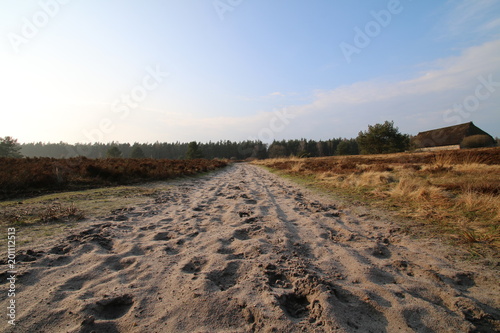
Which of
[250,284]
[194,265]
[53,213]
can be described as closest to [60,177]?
[53,213]

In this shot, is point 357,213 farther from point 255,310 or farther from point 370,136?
point 370,136

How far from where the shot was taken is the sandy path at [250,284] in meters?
1.70

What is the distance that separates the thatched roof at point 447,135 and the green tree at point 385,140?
2470mm

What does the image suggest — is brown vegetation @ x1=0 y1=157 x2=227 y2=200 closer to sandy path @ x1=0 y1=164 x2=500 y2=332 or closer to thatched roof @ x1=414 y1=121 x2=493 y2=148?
sandy path @ x1=0 y1=164 x2=500 y2=332

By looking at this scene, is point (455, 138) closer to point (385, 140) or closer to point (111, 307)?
point (385, 140)

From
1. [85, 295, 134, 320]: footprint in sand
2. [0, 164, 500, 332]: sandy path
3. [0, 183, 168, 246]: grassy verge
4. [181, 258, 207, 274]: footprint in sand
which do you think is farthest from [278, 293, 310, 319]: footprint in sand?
[0, 183, 168, 246]: grassy verge

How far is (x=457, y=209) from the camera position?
14.4ft

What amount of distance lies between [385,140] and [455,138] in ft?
34.5

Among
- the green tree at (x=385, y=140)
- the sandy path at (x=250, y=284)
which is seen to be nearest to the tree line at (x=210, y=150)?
the green tree at (x=385, y=140)

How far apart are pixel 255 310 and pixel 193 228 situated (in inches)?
92.7

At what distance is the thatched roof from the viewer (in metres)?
35.6

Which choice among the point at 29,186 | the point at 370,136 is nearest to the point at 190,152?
the point at 370,136

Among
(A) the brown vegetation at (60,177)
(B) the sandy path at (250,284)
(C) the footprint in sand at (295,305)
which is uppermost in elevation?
(A) the brown vegetation at (60,177)

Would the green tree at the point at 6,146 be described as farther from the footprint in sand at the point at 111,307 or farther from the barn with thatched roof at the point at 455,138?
the barn with thatched roof at the point at 455,138
